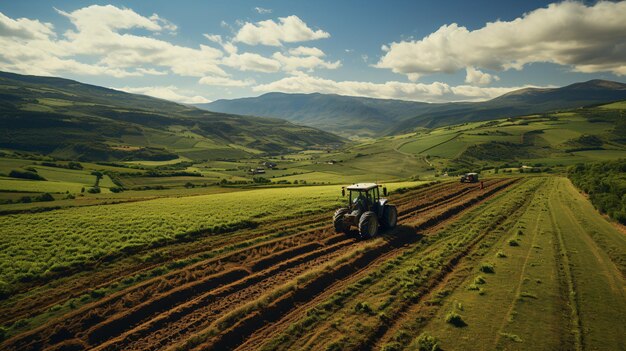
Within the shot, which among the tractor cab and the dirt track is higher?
the tractor cab

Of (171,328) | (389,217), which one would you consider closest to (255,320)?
(171,328)

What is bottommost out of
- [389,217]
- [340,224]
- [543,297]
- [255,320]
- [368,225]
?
[255,320]

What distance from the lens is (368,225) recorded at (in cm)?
2078

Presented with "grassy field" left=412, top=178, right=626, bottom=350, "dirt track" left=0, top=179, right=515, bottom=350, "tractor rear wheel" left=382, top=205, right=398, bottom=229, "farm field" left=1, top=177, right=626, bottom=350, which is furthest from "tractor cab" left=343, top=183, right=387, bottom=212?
"grassy field" left=412, top=178, right=626, bottom=350

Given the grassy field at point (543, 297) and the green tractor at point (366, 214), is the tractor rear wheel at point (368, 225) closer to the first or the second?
the green tractor at point (366, 214)

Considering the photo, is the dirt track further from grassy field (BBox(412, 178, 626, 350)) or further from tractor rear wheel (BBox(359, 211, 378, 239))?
grassy field (BBox(412, 178, 626, 350))

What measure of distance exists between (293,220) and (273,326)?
49.9 ft

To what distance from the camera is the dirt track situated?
10820 mm

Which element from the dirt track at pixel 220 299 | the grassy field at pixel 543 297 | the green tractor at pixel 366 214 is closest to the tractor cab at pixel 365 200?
the green tractor at pixel 366 214

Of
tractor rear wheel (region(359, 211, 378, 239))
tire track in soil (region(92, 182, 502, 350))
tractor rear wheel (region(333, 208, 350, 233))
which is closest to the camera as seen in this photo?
tire track in soil (region(92, 182, 502, 350))

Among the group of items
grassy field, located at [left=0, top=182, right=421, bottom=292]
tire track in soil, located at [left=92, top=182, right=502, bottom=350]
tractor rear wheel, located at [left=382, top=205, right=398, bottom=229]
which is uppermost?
tractor rear wheel, located at [left=382, top=205, right=398, bottom=229]

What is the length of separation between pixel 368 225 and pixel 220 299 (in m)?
10.7

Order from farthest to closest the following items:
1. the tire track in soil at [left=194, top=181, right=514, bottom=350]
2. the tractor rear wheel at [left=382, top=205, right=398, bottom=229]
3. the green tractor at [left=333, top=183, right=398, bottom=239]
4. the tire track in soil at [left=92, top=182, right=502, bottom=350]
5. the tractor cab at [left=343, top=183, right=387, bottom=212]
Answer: the tractor rear wheel at [left=382, top=205, right=398, bottom=229]
the tractor cab at [left=343, top=183, right=387, bottom=212]
the green tractor at [left=333, top=183, right=398, bottom=239]
the tire track in soil at [left=92, top=182, right=502, bottom=350]
the tire track in soil at [left=194, top=181, right=514, bottom=350]

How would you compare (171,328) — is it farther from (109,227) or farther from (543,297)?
(109,227)
